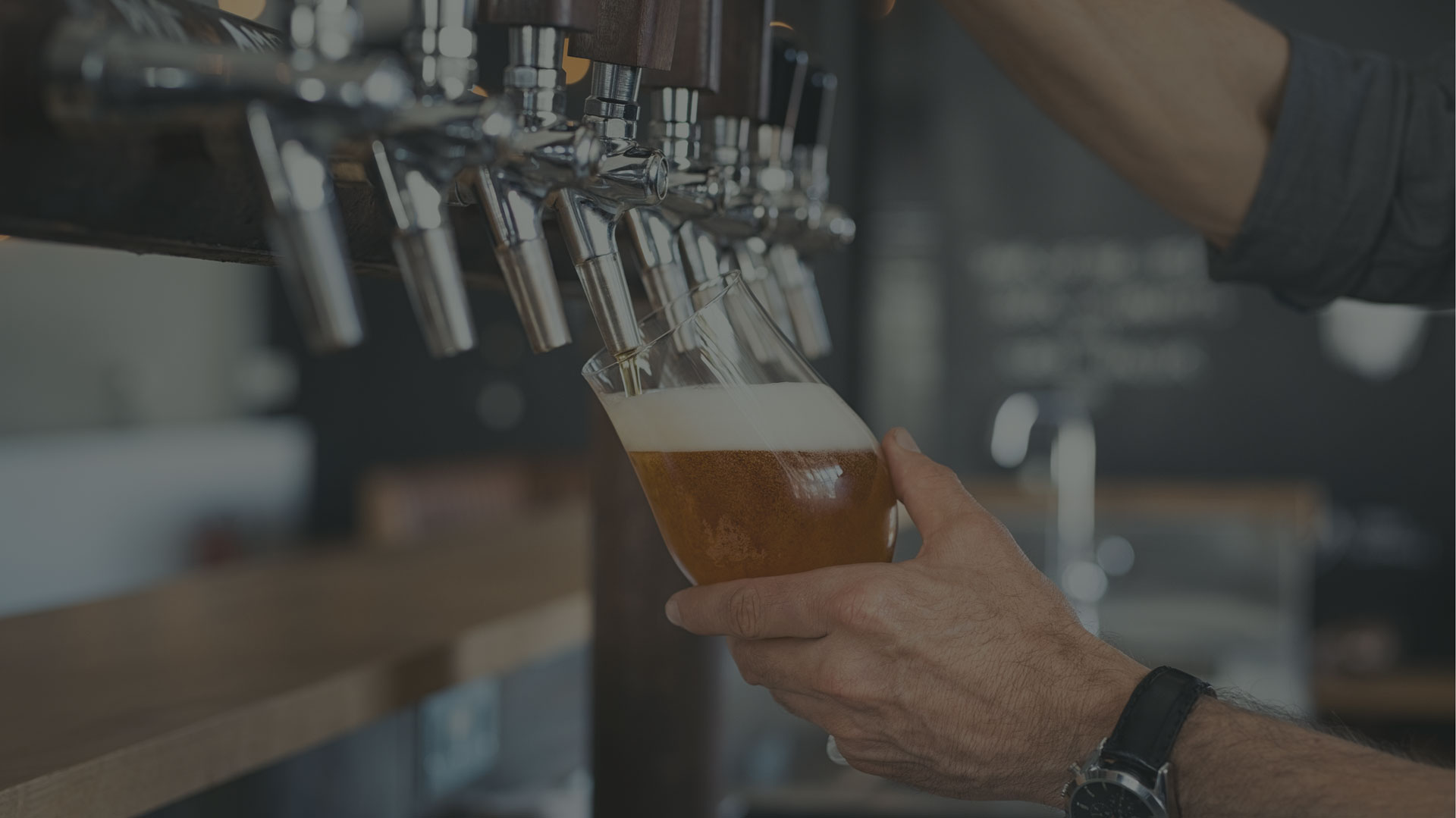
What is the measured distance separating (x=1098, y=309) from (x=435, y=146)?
5550 mm

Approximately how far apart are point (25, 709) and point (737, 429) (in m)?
0.52

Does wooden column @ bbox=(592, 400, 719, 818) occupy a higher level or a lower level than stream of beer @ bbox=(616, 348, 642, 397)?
lower

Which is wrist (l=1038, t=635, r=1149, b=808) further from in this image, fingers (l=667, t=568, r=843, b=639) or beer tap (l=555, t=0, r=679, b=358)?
beer tap (l=555, t=0, r=679, b=358)

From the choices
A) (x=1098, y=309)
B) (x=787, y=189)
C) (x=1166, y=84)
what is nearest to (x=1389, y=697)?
(x=1098, y=309)

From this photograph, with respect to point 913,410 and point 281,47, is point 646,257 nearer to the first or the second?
point 281,47

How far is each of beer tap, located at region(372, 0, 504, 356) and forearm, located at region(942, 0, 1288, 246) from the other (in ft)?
2.26

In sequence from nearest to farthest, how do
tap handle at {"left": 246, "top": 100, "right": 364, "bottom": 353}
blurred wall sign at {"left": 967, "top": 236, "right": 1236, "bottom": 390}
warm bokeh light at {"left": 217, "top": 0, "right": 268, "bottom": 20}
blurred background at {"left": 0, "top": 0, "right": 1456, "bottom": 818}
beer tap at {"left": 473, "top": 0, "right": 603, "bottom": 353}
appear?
tap handle at {"left": 246, "top": 100, "right": 364, "bottom": 353}
beer tap at {"left": 473, "top": 0, "right": 603, "bottom": 353}
warm bokeh light at {"left": 217, "top": 0, "right": 268, "bottom": 20}
blurred background at {"left": 0, "top": 0, "right": 1456, "bottom": 818}
blurred wall sign at {"left": 967, "top": 236, "right": 1236, "bottom": 390}

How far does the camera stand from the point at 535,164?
56 cm

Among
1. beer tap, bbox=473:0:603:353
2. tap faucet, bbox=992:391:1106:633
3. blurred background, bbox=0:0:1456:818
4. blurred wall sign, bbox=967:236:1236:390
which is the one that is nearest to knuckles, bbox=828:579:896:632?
beer tap, bbox=473:0:603:353

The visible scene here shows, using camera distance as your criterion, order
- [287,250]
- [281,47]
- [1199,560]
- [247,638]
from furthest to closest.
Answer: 1. [1199,560]
2. [247,638]
3. [281,47]
4. [287,250]

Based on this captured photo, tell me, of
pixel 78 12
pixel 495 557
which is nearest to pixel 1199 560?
pixel 495 557

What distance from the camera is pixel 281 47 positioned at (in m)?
0.65

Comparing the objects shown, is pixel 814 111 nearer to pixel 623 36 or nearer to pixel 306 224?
pixel 623 36

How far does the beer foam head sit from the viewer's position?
72 centimetres
